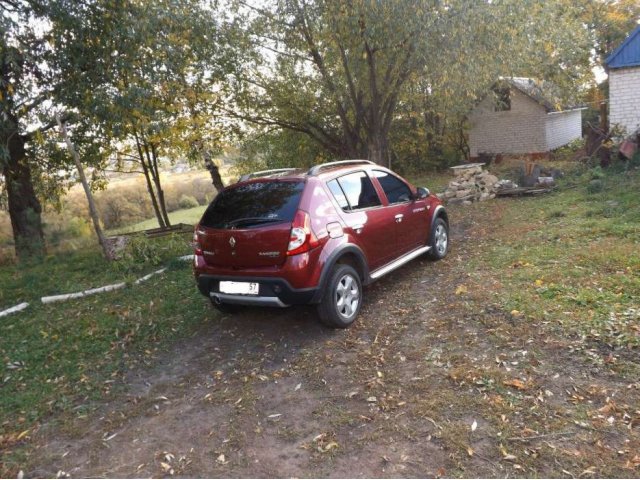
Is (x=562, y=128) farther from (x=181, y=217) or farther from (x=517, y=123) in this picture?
(x=181, y=217)

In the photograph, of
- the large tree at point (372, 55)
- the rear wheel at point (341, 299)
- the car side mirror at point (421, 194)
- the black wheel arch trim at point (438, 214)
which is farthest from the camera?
the large tree at point (372, 55)

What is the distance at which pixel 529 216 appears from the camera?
9273mm

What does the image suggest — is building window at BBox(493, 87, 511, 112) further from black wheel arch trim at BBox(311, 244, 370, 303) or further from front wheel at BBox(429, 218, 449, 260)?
black wheel arch trim at BBox(311, 244, 370, 303)

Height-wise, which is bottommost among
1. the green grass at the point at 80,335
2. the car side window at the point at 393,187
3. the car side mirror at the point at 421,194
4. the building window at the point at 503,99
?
the green grass at the point at 80,335

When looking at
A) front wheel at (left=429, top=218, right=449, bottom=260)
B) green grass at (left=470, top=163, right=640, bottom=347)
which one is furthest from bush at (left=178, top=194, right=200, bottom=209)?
front wheel at (left=429, top=218, right=449, bottom=260)

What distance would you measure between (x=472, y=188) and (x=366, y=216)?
7968mm

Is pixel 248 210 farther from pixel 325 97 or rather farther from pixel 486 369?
pixel 325 97

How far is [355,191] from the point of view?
5.34m

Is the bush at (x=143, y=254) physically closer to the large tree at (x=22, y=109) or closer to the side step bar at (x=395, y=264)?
the large tree at (x=22, y=109)

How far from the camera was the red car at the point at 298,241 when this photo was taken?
4.39 metres

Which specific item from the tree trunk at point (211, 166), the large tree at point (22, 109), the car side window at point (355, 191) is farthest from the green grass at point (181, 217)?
the car side window at point (355, 191)

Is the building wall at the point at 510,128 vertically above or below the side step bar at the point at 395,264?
above

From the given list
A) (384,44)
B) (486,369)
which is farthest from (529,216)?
(486,369)

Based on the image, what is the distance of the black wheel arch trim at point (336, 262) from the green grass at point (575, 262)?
1474 mm
